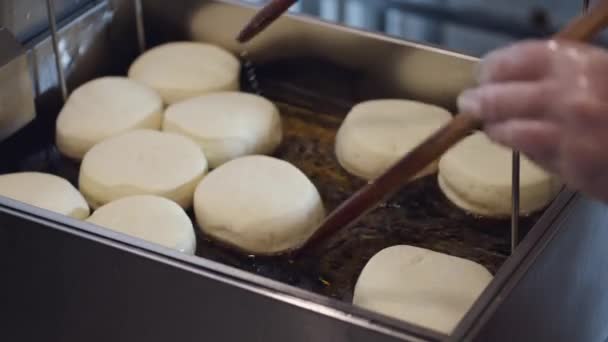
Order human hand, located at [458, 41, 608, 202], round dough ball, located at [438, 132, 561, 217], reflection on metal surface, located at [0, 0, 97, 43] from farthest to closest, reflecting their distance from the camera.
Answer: reflection on metal surface, located at [0, 0, 97, 43] → round dough ball, located at [438, 132, 561, 217] → human hand, located at [458, 41, 608, 202]

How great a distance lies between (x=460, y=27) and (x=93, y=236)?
1705 mm

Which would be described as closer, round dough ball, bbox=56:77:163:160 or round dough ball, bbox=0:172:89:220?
round dough ball, bbox=0:172:89:220

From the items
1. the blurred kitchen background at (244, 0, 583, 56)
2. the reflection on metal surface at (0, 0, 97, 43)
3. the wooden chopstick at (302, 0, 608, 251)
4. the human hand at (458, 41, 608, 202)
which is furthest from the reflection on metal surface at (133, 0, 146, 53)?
the human hand at (458, 41, 608, 202)

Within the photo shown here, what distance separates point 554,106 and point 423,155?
0.87 ft

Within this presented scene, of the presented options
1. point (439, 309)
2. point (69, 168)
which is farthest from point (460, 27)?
point (439, 309)

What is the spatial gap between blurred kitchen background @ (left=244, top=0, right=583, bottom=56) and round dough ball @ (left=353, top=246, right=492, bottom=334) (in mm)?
1273

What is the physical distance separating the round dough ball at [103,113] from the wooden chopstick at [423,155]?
23.8 inches

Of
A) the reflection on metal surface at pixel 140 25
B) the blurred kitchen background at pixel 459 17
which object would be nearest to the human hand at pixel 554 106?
the reflection on metal surface at pixel 140 25

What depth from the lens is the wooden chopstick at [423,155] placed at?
1.01 m

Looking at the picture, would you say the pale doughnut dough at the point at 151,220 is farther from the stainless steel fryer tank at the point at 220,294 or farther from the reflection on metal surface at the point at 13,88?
the reflection on metal surface at the point at 13,88

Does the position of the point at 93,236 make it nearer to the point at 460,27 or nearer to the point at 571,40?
the point at 571,40

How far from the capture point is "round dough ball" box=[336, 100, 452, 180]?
69.6 inches

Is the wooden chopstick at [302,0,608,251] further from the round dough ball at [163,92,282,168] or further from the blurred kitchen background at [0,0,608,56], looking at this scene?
the blurred kitchen background at [0,0,608,56]


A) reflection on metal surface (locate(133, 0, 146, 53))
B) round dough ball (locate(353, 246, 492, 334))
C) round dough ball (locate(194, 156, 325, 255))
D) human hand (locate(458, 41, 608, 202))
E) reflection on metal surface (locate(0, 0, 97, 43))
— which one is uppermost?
human hand (locate(458, 41, 608, 202))
